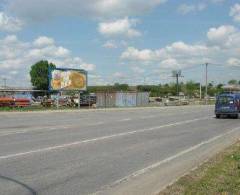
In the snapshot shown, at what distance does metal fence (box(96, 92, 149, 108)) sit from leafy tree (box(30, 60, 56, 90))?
177 feet

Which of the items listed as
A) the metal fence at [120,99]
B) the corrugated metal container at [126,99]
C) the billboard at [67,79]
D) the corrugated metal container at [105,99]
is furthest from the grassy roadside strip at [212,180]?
Result: the corrugated metal container at [126,99]

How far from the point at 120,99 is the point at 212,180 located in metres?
62.6

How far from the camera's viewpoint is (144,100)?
3095 inches

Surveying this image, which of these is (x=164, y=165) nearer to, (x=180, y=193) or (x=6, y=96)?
(x=180, y=193)

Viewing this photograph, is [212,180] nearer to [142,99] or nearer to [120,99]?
[120,99]

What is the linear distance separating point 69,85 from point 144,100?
2271 cm

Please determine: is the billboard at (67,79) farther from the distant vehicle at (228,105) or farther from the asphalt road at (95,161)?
the asphalt road at (95,161)

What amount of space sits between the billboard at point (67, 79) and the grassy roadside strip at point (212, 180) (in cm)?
4479

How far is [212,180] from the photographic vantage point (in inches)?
371

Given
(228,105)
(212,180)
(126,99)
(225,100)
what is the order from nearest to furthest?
(212,180) < (228,105) < (225,100) < (126,99)

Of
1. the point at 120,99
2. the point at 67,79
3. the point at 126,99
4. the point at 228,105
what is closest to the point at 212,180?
the point at 228,105

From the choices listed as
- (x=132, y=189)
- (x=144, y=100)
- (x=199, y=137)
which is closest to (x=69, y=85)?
(x=144, y=100)

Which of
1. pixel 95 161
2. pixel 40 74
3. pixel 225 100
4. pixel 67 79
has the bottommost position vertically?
pixel 95 161

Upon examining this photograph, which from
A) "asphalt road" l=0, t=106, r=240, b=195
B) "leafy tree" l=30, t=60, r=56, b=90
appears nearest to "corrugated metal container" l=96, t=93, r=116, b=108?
"asphalt road" l=0, t=106, r=240, b=195
